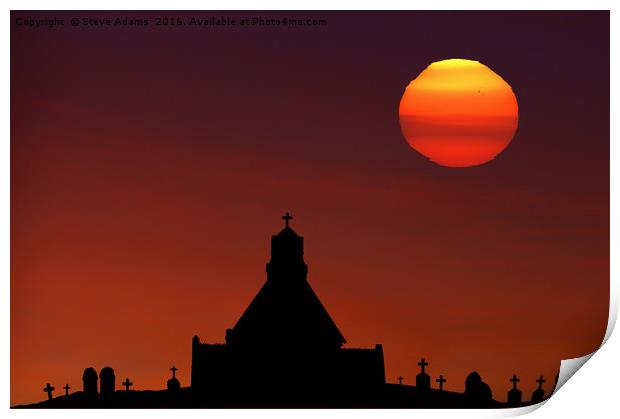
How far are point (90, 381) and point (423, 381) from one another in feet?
6.56

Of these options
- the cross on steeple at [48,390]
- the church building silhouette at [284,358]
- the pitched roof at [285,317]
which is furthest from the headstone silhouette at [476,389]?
the cross on steeple at [48,390]

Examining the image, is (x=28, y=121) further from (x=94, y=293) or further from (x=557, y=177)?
(x=557, y=177)

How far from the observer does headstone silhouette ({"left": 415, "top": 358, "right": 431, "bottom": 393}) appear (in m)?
7.89

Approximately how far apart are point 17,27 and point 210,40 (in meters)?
1.14

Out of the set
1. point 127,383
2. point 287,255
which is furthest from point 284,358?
point 127,383

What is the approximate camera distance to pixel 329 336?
789 centimetres

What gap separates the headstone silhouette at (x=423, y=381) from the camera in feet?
25.9

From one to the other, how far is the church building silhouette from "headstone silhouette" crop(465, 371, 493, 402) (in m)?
0.53

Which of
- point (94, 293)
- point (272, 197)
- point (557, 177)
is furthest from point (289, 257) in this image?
point (557, 177)

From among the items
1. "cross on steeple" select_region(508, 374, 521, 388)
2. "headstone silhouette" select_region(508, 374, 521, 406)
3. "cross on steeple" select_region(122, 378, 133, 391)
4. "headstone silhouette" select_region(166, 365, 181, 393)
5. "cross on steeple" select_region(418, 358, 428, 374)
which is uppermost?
"cross on steeple" select_region(418, 358, 428, 374)

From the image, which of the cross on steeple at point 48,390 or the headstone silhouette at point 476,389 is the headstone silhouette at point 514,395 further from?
the cross on steeple at point 48,390

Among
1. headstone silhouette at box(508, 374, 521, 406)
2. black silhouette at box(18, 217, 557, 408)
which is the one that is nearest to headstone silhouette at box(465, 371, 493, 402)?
black silhouette at box(18, 217, 557, 408)

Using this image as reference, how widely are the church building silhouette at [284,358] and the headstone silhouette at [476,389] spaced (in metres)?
0.53

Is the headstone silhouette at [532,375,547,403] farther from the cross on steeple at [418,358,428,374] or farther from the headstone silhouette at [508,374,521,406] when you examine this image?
the cross on steeple at [418,358,428,374]
